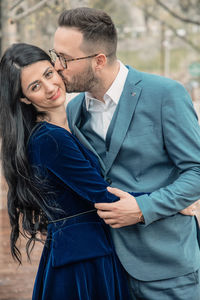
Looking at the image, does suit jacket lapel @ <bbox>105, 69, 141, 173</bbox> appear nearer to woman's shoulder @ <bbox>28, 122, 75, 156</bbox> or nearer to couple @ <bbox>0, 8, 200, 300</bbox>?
couple @ <bbox>0, 8, 200, 300</bbox>

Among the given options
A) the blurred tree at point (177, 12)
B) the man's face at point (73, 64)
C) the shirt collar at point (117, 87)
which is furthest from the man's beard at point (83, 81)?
the blurred tree at point (177, 12)

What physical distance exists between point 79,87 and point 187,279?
3.70 ft

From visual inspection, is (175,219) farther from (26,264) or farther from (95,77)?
(26,264)

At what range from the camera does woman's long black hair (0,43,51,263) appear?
2.23m

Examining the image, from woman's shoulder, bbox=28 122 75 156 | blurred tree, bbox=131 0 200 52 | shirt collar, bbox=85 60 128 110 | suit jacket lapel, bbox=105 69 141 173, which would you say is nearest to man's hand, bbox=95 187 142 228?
suit jacket lapel, bbox=105 69 141 173

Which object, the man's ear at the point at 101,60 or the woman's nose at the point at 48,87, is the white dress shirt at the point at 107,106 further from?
the woman's nose at the point at 48,87

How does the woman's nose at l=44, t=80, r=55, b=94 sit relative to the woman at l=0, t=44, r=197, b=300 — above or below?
above

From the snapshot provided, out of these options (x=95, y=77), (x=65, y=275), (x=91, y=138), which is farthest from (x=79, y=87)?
(x=65, y=275)

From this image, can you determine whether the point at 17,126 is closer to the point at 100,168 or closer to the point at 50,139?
the point at 50,139

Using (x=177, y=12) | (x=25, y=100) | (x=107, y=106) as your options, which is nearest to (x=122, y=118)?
(x=107, y=106)

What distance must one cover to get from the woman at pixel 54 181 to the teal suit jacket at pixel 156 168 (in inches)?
4.8

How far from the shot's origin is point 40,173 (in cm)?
219

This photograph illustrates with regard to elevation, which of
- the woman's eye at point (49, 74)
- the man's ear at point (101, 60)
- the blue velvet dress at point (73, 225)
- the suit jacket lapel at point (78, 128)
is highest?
the man's ear at point (101, 60)

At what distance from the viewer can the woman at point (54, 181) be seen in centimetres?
214
